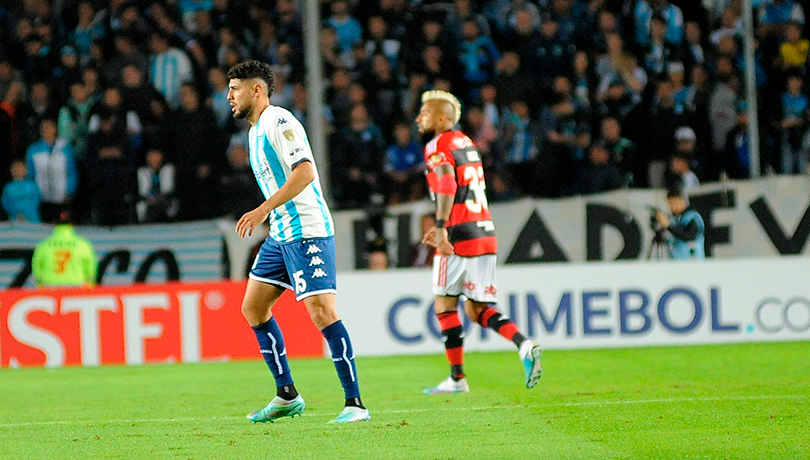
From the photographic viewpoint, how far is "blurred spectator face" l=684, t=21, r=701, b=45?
14820 millimetres

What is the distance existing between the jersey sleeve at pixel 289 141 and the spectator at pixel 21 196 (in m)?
7.88

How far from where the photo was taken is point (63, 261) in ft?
41.8

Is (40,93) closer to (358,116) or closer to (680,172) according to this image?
(358,116)

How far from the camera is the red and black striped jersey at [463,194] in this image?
8039 millimetres

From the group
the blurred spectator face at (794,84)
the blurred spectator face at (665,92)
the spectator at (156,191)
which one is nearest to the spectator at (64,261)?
the spectator at (156,191)

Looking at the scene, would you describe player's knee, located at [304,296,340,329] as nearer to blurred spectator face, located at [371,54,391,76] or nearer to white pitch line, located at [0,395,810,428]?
white pitch line, located at [0,395,810,428]

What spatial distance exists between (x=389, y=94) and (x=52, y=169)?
4.00m

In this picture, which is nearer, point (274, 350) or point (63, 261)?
point (274, 350)

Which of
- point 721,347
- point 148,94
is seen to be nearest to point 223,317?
point 148,94

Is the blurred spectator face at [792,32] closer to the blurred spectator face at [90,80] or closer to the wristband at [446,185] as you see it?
the wristband at [446,185]

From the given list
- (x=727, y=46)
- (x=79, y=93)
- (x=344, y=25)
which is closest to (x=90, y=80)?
(x=79, y=93)

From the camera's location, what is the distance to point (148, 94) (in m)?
13.9

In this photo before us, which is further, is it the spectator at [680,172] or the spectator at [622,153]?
the spectator at [622,153]

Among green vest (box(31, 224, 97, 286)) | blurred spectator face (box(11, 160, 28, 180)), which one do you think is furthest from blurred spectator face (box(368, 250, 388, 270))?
blurred spectator face (box(11, 160, 28, 180))
